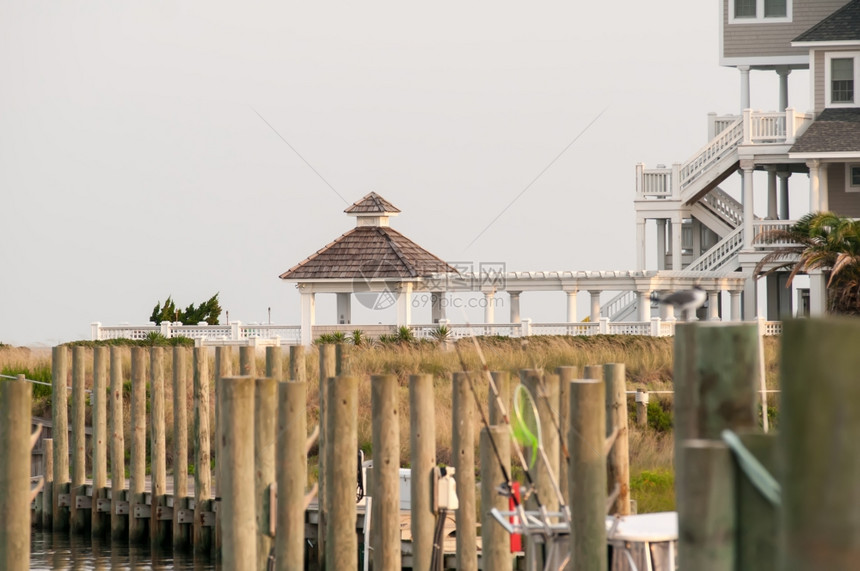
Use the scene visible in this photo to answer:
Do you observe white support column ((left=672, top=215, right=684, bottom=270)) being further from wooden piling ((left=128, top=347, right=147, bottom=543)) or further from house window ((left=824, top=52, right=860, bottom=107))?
wooden piling ((left=128, top=347, right=147, bottom=543))

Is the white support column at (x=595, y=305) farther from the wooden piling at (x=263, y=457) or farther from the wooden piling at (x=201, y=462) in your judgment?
the wooden piling at (x=263, y=457)

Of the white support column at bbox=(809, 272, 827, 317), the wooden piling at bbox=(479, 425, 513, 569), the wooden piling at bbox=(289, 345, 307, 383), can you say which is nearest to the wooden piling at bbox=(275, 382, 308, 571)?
the wooden piling at bbox=(479, 425, 513, 569)

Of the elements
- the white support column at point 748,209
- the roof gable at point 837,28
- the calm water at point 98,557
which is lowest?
the calm water at point 98,557

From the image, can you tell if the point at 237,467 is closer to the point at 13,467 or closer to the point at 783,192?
the point at 13,467

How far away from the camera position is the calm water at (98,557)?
20078mm

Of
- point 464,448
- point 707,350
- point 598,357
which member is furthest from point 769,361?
point 707,350

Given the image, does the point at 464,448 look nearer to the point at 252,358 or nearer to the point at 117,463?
the point at 252,358

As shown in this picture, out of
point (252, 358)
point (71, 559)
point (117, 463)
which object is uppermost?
point (252, 358)

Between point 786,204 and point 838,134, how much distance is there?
4.49 metres

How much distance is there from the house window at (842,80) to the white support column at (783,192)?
9.73 ft

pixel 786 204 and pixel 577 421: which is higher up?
pixel 786 204

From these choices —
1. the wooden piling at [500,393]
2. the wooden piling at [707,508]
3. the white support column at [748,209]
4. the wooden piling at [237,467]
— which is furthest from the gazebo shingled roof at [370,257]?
the wooden piling at [707,508]

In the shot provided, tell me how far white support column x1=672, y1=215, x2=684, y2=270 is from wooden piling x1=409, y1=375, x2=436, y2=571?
31.4m

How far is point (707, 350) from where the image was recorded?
5.11m
